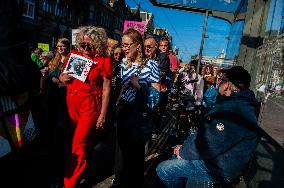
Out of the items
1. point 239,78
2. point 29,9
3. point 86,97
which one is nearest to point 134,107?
point 86,97

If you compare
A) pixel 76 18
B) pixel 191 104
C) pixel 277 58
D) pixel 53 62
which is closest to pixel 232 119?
pixel 277 58

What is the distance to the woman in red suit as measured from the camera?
3.97 meters

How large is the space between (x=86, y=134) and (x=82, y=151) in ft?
0.63

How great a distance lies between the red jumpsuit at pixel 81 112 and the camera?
3959mm

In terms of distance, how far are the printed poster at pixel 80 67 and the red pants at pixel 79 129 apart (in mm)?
198

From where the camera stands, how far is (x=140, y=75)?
12.4 ft

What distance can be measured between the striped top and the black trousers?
12cm

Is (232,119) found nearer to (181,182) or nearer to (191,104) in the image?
(181,182)

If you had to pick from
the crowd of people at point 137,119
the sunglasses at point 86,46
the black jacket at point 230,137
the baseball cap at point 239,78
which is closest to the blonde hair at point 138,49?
the crowd of people at point 137,119

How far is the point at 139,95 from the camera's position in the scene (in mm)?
3678

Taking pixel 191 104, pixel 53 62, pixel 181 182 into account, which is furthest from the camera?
pixel 191 104

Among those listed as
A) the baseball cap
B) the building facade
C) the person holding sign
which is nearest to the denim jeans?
the person holding sign

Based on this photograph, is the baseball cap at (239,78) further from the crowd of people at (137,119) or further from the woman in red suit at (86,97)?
the woman in red suit at (86,97)

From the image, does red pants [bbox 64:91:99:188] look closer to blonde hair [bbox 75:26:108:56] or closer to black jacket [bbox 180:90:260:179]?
blonde hair [bbox 75:26:108:56]
